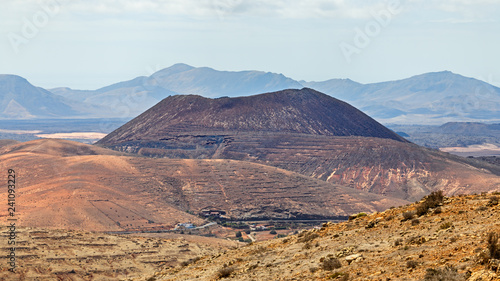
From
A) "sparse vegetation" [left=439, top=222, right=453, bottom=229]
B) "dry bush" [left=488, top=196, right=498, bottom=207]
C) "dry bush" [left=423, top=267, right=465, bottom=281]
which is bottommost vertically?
"dry bush" [left=423, top=267, right=465, bottom=281]

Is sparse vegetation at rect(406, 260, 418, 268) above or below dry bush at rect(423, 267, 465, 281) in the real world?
below

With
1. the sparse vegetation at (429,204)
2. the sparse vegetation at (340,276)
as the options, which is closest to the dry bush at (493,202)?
the sparse vegetation at (429,204)

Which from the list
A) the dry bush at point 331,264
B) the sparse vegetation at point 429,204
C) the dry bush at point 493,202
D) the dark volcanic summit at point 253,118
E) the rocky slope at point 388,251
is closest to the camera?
the rocky slope at point 388,251

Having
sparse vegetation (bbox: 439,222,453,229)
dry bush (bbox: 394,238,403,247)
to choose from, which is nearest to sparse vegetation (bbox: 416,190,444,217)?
sparse vegetation (bbox: 439,222,453,229)

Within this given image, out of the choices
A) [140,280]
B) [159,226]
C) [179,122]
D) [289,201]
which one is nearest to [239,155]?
[179,122]

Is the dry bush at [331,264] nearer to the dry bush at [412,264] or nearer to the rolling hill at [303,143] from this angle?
the dry bush at [412,264]

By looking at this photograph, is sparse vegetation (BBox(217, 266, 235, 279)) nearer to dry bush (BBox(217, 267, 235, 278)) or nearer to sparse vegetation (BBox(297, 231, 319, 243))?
dry bush (BBox(217, 267, 235, 278))

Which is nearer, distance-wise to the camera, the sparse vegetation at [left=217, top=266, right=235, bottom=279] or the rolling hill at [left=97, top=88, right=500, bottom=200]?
the sparse vegetation at [left=217, top=266, right=235, bottom=279]

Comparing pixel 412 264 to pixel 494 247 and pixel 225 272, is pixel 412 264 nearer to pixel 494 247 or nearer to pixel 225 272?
pixel 494 247
